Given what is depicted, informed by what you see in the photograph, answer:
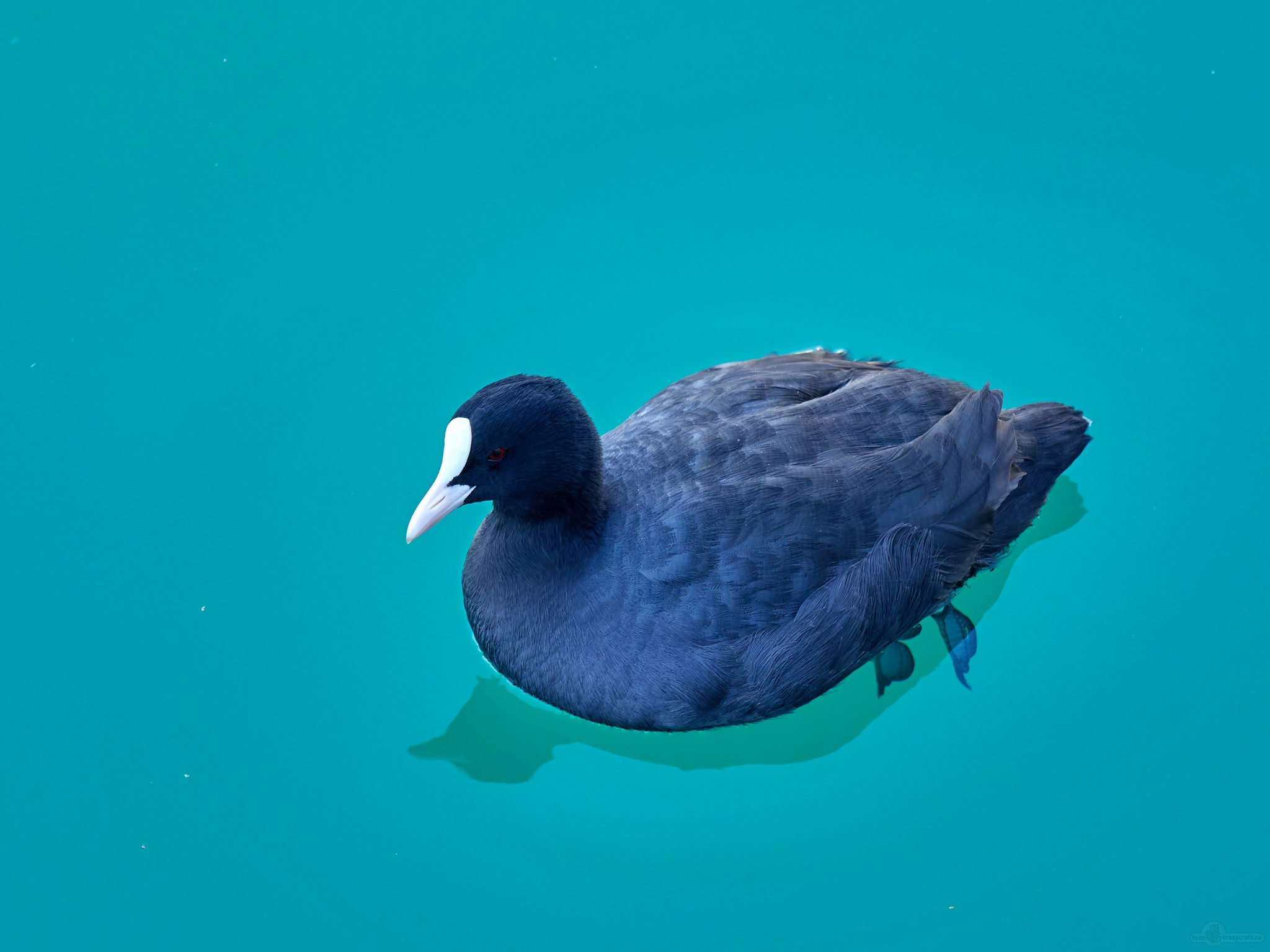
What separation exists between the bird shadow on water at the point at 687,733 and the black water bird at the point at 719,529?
29 cm

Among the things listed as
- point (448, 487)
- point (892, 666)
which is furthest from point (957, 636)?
point (448, 487)

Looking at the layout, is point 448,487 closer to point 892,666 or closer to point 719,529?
point 719,529

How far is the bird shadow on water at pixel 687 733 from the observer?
12.9 ft

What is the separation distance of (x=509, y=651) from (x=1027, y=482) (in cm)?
194

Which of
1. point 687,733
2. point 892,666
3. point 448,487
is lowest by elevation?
point 687,733

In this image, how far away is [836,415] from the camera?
11.8 ft

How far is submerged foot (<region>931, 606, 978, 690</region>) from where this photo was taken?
411cm

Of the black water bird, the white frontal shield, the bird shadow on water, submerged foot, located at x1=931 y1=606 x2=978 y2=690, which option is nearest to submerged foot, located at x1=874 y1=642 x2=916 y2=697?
the bird shadow on water

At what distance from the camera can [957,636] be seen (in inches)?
163

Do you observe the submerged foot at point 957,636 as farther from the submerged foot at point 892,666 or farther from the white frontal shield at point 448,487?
the white frontal shield at point 448,487

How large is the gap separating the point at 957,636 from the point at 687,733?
1.09m

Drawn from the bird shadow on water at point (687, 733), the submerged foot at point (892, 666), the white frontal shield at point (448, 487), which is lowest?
the bird shadow on water at point (687, 733)

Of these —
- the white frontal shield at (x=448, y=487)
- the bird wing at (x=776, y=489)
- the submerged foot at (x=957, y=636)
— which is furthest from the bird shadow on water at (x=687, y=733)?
the white frontal shield at (x=448, y=487)

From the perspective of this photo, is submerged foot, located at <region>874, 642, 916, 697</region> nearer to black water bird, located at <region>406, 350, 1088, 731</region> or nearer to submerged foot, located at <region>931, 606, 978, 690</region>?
submerged foot, located at <region>931, 606, 978, 690</region>
